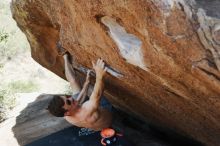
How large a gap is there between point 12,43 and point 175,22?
1990 centimetres

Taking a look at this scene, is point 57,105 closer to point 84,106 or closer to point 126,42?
point 84,106

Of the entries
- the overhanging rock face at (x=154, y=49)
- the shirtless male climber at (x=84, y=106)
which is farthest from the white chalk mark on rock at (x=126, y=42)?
the shirtless male climber at (x=84, y=106)

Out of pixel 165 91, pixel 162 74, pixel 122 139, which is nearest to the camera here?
pixel 162 74

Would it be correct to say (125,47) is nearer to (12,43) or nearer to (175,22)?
(175,22)

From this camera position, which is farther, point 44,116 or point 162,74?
point 44,116

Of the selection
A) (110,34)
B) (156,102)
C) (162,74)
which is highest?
(110,34)

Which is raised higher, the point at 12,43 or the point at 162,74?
the point at 162,74

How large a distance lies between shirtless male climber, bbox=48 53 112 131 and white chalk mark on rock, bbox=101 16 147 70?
893 mm

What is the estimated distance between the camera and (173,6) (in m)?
4.16

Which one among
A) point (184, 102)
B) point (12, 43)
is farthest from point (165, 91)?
point (12, 43)

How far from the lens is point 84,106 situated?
21.3 ft

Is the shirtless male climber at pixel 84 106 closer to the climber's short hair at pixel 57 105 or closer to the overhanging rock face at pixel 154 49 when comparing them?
the climber's short hair at pixel 57 105

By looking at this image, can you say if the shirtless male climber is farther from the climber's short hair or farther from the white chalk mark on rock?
the white chalk mark on rock

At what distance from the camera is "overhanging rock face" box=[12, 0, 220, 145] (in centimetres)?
425
